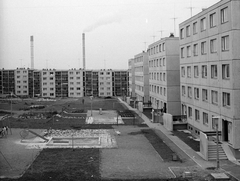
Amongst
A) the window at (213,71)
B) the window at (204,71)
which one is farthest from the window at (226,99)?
the window at (204,71)

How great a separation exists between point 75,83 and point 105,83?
9696 millimetres

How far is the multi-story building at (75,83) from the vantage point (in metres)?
97.8

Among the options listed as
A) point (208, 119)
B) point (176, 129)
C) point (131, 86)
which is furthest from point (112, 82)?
point (208, 119)

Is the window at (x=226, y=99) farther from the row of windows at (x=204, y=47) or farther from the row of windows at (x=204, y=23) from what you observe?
→ the row of windows at (x=204, y=23)

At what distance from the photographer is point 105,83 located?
102 meters

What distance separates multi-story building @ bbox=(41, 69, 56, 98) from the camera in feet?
322

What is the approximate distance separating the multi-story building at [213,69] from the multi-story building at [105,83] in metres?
67.7

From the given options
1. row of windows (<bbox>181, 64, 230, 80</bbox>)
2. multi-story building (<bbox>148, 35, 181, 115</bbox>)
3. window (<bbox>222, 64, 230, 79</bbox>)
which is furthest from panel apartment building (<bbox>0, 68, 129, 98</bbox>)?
window (<bbox>222, 64, 230, 79</bbox>)

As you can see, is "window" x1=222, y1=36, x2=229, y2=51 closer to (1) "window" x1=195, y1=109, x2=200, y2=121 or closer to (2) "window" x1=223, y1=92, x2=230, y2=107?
(2) "window" x1=223, y1=92, x2=230, y2=107

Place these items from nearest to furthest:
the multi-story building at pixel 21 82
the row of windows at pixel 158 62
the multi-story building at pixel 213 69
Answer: the multi-story building at pixel 213 69 < the row of windows at pixel 158 62 < the multi-story building at pixel 21 82

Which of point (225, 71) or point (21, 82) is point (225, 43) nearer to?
point (225, 71)

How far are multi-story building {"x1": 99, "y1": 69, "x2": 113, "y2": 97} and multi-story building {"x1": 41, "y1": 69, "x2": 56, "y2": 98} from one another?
14706 mm

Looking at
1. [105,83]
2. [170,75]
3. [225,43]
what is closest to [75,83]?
[105,83]

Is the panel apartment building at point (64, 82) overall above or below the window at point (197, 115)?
above
